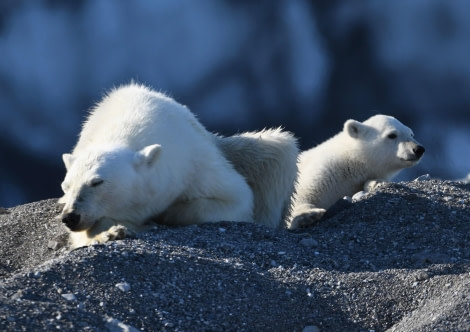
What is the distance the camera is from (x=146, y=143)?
6.94m

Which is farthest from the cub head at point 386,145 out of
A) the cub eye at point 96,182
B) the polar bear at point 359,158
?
the cub eye at point 96,182

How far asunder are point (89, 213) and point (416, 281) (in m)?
2.35

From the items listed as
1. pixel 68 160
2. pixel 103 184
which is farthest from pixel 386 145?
pixel 103 184

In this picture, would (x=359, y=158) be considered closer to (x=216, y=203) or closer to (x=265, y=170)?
(x=265, y=170)

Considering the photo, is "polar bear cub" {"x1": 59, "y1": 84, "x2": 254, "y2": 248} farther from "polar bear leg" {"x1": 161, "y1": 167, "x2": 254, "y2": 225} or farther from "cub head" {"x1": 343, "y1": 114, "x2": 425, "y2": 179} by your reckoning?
"cub head" {"x1": 343, "y1": 114, "x2": 425, "y2": 179}

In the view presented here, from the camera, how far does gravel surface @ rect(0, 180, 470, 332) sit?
446 centimetres

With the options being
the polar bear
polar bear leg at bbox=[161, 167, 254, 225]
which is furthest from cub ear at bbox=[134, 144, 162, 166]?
the polar bear

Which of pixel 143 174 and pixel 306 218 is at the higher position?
pixel 143 174

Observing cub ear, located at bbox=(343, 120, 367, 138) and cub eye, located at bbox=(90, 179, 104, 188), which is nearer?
cub eye, located at bbox=(90, 179, 104, 188)

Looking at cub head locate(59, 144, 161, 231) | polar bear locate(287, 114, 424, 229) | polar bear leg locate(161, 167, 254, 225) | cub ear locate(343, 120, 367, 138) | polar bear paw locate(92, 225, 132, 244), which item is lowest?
polar bear locate(287, 114, 424, 229)

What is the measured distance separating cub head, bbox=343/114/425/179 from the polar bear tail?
204cm

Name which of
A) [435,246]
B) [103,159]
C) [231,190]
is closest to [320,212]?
[231,190]

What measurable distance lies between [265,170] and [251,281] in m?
3.23

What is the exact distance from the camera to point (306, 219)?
7.82m
